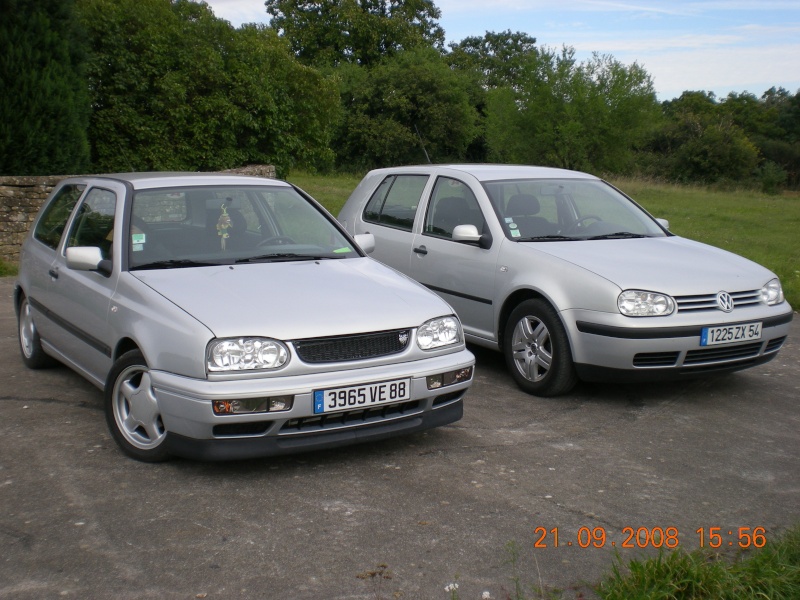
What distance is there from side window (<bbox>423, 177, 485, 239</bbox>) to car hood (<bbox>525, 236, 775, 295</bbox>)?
77cm

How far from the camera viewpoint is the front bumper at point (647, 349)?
585cm

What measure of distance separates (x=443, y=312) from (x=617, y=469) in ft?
4.20

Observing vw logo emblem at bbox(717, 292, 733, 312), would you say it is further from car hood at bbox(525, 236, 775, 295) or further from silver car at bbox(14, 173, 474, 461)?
silver car at bbox(14, 173, 474, 461)

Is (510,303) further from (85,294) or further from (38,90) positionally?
(38,90)

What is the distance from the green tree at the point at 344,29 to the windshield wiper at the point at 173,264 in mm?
51065

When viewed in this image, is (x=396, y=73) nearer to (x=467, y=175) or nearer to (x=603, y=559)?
(x=467, y=175)

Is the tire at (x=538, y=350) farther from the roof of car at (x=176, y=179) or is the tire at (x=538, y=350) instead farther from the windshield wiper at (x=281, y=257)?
the roof of car at (x=176, y=179)

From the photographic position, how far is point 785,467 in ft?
16.3

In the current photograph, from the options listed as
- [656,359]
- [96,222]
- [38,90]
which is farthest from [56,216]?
[38,90]

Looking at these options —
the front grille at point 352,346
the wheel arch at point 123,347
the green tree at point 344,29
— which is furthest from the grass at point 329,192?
the green tree at point 344,29

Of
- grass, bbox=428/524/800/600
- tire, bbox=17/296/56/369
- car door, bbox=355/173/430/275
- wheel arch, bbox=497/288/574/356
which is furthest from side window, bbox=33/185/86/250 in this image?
grass, bbox=428/524/800/600

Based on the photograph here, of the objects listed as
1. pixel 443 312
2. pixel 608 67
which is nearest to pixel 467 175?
pixel 443 312

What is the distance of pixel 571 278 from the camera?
6184 millimetres
